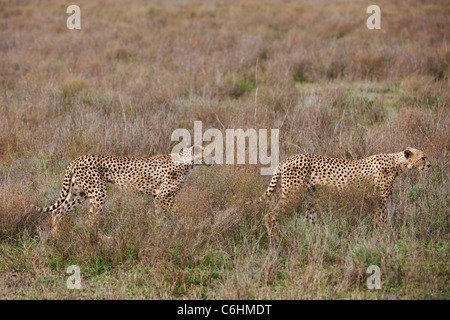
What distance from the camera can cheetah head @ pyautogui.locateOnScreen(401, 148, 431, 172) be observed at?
4777mm

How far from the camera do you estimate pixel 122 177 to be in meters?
4.84

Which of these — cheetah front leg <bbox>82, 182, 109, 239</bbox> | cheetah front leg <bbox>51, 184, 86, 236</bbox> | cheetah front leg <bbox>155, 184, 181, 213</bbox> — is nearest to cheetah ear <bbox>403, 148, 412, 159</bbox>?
cheetah front leg <bbox>155, 184, 181, 213</bbox>

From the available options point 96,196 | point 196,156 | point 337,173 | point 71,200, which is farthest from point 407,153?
point 71,200

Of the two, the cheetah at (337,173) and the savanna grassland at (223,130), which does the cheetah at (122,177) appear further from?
the cheetah at (337,173)

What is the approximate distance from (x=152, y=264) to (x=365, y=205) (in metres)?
1.96

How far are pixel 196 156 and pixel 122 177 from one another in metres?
0.71

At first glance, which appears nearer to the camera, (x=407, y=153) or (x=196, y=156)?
(x=407, y=153)

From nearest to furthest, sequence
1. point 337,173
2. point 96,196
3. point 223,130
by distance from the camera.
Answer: point 96,196
point 337,173
point 223,130

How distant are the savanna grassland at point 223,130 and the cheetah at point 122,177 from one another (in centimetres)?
13

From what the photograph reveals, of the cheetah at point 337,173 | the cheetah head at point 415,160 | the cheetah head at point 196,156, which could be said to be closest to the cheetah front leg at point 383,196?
the cheetah at point 337,173

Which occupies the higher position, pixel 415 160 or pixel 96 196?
pixel 415 160

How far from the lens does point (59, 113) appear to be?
782 cm

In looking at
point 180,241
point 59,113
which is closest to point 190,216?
point 180,241

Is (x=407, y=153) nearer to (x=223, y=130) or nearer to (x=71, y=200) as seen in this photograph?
(x=223, y=130)
